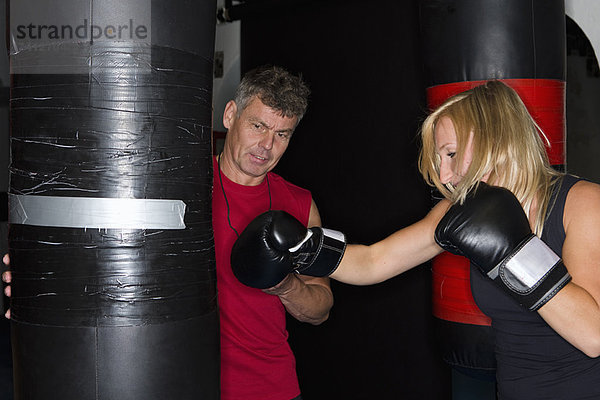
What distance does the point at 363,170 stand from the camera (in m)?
3.68

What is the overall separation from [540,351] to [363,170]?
2.28 metres

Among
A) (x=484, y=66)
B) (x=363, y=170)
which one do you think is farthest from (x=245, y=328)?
(x=363, y=170)

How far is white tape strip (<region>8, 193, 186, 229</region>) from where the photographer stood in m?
1.14

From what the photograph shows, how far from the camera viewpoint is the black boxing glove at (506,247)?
1334 millimetres

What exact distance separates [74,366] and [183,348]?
0.19 metres

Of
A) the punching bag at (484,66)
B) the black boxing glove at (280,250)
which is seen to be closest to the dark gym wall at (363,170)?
the punching bag at (484,66)

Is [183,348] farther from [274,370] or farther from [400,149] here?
[400,149]

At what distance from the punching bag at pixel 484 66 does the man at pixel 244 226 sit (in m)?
0.48

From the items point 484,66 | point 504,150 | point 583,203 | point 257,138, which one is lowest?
point 583,203

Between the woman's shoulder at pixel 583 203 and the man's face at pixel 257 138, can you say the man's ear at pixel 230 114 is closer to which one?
the man's face at pixel 257 138

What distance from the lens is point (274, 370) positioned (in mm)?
1984

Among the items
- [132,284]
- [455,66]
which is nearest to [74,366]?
[132,284]

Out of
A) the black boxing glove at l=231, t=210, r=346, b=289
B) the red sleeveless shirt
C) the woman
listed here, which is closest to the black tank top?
the woman

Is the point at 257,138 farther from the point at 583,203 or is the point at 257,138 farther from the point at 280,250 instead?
the point at 583,203
